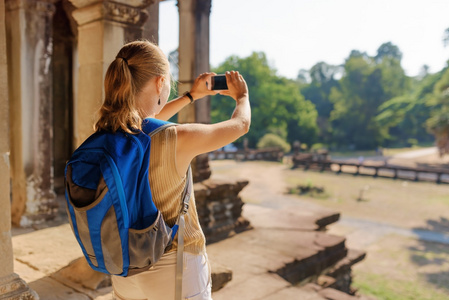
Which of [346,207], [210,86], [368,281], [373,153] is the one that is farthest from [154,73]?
[373,153]

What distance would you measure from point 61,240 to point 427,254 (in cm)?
764

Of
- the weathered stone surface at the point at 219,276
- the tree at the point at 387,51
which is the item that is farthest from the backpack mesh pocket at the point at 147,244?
the tree at the point at 387,51

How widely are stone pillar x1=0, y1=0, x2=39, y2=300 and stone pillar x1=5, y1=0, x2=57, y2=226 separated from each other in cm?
270

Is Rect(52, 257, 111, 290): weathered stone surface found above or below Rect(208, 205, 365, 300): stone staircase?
above

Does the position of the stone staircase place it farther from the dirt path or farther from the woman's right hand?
the woman's right hand

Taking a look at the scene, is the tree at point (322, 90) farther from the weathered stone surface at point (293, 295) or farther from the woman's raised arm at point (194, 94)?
the woman's raised arm at point (194, 94)

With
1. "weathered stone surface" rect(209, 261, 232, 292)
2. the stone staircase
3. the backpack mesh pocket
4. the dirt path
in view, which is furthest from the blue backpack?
the dirt path

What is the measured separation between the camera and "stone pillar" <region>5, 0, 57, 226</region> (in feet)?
14.3

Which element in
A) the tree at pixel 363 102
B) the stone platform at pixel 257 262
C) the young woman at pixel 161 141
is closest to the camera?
the young woman at pixel 161 141

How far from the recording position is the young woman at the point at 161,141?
117cm

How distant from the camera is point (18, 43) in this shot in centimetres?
435

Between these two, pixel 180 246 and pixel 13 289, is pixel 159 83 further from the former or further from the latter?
pixel 13 289

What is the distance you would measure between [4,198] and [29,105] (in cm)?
294

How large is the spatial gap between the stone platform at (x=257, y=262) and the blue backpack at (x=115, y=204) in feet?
5.47
